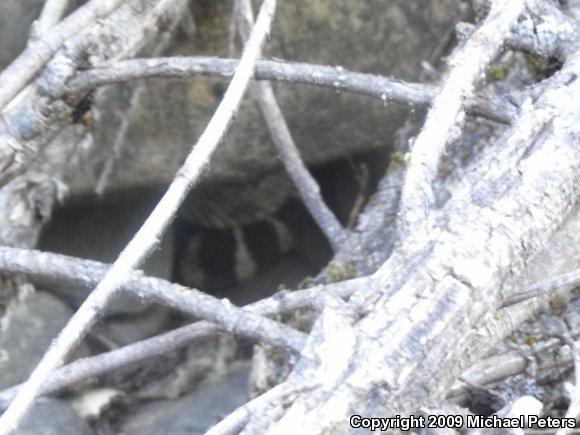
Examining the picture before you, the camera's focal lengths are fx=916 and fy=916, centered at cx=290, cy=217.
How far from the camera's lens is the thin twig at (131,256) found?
859mm

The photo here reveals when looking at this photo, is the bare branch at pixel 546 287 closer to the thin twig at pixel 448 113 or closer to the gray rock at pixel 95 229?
the thin twig at pixel 448 113

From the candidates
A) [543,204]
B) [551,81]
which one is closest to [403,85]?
[551,81]

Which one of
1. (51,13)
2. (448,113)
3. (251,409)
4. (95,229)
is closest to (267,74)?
(448,113)

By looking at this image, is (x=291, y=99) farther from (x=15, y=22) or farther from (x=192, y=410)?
(x=192, y=410)

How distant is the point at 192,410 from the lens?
77.4 inches

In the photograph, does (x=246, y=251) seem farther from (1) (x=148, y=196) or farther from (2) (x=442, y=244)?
(2) (x=442, y=244)

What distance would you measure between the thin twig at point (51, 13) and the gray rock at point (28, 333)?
54 cm

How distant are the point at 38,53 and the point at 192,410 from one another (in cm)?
91

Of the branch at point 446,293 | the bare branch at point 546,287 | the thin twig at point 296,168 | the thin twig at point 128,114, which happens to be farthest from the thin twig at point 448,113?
the thin twig at point 128,114

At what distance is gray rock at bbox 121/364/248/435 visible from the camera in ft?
6.30

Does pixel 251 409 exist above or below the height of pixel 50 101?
below

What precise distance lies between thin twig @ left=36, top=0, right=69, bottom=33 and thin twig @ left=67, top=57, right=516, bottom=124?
0.17m

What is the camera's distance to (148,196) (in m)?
1.98

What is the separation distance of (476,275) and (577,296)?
1.62 feet
